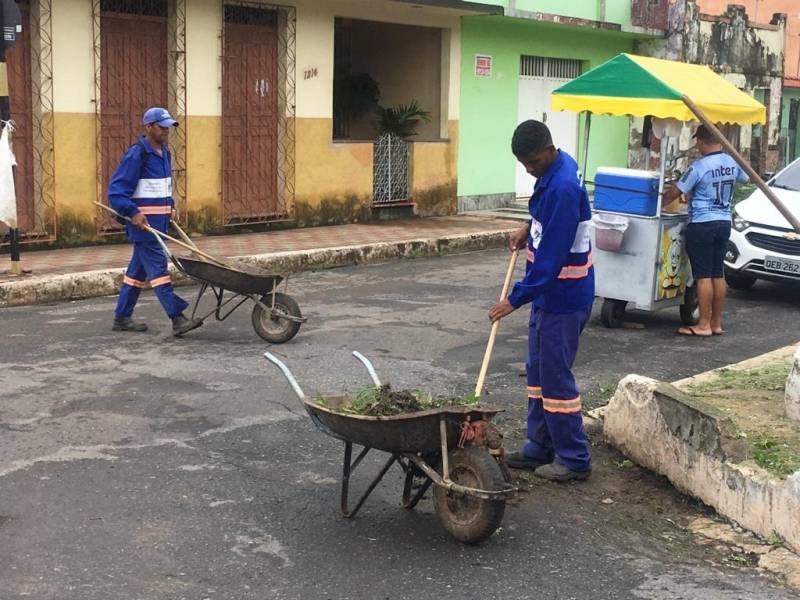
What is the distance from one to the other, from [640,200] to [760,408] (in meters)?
3.46

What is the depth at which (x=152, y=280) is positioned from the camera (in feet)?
28.8

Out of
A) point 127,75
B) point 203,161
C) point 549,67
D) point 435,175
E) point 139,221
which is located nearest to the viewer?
point 139,221

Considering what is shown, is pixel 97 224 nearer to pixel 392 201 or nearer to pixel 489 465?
pixel 392 201

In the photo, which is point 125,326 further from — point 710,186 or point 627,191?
point 710,186

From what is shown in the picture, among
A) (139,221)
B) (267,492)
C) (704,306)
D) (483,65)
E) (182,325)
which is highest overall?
(483,65)

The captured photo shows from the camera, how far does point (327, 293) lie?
36.7ft

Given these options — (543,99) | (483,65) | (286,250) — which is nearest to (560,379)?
(286,250)

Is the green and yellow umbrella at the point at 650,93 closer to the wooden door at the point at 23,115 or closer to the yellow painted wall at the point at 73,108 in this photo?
the yellow painted wall at the point at 73,108

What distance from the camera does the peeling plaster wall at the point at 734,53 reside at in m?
21.2

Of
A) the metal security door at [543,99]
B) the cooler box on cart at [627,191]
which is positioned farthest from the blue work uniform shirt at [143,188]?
the metal security door at [543,99]

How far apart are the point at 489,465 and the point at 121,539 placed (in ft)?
5.21

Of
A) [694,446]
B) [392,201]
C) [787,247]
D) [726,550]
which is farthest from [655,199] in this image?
[392,201]

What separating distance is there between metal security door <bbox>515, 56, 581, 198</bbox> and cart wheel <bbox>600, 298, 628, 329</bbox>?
9610 mm

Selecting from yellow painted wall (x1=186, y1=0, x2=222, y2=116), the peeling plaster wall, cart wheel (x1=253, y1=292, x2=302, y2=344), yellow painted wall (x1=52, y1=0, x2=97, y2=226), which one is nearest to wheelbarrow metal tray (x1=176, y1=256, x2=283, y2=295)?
cart wheel (x1=253, y1=292, x2=302, y2=344)
